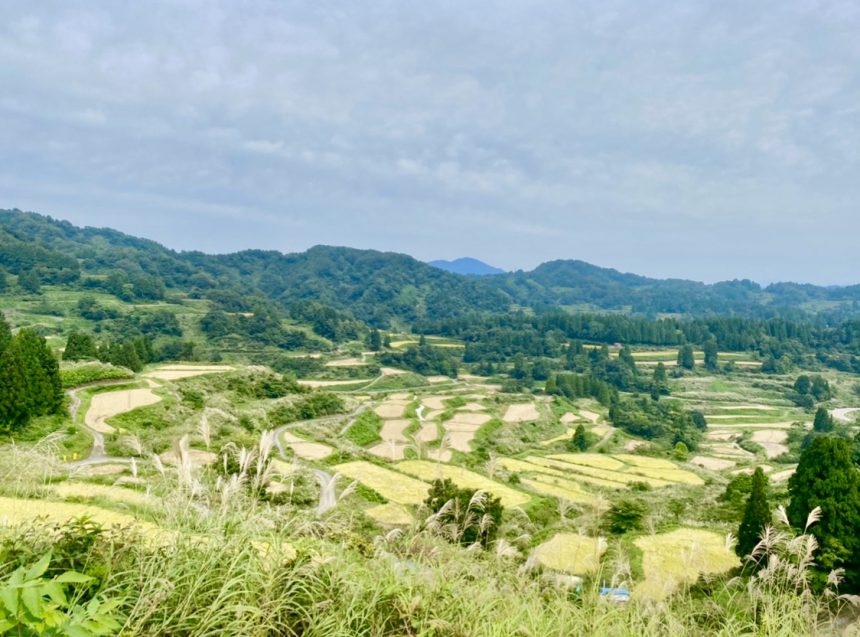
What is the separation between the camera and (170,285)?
591ft

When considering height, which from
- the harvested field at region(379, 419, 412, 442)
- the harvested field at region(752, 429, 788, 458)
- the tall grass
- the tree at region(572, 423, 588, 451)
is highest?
the tall grass

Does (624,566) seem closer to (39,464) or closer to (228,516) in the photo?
(228,516)

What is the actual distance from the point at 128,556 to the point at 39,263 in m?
166

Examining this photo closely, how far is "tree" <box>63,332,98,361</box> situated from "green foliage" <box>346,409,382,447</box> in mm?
26587

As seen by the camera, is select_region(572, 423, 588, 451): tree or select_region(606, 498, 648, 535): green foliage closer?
select_region(606, 498, 648, 535): green foliage

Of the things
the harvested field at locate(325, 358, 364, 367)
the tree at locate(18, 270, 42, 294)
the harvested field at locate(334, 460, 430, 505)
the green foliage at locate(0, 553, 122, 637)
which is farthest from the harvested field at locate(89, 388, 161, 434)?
the tree at locate(18, 270, 42, 294)

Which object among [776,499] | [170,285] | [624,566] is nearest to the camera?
[624,566]

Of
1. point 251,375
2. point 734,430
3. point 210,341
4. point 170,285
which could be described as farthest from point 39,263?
point 734,430

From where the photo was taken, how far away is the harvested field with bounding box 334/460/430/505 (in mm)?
26844

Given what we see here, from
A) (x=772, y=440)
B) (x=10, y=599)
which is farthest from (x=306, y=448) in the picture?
(x=772, y=440)

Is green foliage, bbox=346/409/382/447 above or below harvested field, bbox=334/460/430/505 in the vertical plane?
below

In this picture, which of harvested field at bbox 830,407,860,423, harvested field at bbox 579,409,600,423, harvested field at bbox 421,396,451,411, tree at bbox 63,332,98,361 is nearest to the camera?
tree at bbox 63,332,98,361

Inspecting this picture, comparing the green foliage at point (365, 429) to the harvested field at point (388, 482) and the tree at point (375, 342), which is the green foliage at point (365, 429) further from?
the tree at point (375, 342)

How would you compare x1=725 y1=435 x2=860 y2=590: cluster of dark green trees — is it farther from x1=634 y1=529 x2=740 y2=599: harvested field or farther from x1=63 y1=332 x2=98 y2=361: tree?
x1=63 y1=332 x2=98 y2=361: tree
